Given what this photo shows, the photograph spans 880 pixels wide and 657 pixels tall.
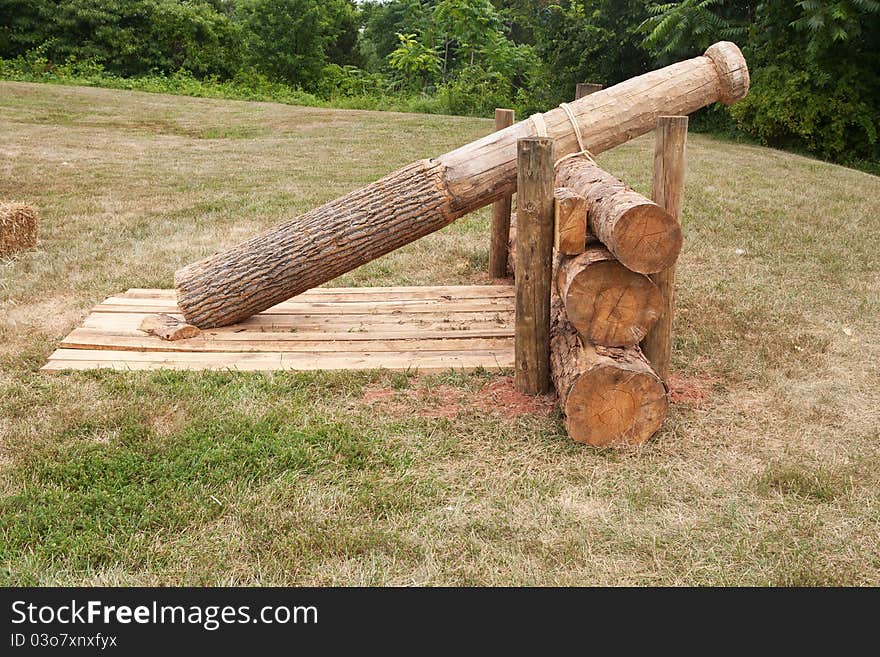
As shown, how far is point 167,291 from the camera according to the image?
20.2ft

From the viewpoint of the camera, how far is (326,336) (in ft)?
17.4

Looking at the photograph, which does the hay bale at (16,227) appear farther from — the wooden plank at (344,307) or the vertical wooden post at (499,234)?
the vertical wooden post at (499,234)

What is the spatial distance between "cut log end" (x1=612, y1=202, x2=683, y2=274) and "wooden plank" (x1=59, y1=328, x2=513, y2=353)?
4.83 feet

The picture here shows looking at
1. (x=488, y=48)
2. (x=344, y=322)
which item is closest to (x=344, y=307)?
(x=344, y=322)

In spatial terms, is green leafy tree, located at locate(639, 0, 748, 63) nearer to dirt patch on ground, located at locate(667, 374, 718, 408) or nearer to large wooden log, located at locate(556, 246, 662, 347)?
dirt patch on ground, located at locate(667, 374, 718, 408)

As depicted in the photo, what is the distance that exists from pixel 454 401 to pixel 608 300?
3.38 feet

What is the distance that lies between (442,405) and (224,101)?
Answer: 57.0 ft

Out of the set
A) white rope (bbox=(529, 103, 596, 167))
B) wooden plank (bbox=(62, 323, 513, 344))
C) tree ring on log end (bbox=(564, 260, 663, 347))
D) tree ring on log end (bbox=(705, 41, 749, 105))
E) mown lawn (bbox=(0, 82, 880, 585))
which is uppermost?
tree ring on log end (bbox=(705, 41, 749, 105))

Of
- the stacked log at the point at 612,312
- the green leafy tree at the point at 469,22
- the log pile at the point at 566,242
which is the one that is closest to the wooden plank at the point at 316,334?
the log pile at the point at 566,242

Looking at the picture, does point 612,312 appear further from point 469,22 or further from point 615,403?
point 469,22

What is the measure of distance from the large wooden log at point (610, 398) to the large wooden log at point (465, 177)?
4.28 ft

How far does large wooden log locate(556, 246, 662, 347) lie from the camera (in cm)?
395

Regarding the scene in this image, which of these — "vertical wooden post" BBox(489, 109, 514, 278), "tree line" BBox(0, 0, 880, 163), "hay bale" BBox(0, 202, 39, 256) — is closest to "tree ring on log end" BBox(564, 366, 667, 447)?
"vertical wooden post" BBox(489, 109, 514, 278)

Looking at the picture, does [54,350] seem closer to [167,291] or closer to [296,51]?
[167,291]
